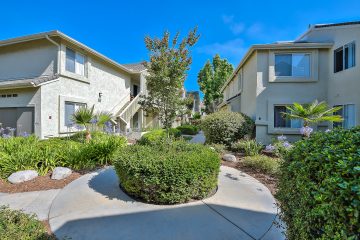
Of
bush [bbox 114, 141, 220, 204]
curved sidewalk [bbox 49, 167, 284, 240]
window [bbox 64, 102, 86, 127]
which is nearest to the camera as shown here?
curved sidewalk [bbox 49, 167, 284, 240]

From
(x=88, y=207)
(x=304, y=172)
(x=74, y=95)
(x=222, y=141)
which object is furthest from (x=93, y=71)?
(x=304, y=172)

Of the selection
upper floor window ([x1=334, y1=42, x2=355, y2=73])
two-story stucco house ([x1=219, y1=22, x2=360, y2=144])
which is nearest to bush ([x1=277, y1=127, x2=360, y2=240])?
two-story stucco house ([x1=219, y1=22, x2=360, y2=144])

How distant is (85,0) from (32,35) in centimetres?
364

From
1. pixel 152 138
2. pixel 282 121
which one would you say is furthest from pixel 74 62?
pixel 282 121

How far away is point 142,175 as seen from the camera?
13.7 feet

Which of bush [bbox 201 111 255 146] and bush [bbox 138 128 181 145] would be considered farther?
bush [bbox 201 111 255 146]

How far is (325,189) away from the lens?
67.6 inches

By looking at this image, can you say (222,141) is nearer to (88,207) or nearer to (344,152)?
(88,207)

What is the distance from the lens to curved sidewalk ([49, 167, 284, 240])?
10.9ft

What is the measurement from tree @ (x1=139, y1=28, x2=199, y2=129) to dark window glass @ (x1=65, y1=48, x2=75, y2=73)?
5.23 m

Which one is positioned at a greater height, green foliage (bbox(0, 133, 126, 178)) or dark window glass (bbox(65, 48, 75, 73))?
dark window glass (bbox(65, 48, 75, 73))

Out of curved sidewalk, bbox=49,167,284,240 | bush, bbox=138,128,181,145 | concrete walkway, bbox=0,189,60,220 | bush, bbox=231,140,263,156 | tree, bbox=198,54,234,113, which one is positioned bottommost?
concrete walkway, bbox=0,189,60,220

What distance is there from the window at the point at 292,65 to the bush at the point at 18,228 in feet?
39.6

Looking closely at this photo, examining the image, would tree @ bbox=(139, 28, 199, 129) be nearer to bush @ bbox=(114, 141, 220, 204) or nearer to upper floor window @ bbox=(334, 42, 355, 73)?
bush @ bbox=(114, 141, 220, 204)
